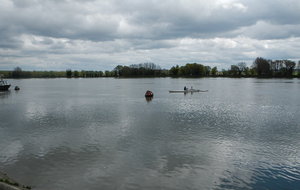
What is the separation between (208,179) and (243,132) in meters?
13.7

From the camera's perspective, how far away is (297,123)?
109 feet

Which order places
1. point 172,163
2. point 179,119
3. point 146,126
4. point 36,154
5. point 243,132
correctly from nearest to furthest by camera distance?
point 172,163 → point 36,154 → point 243,132 → point 146,126 → point 179,119

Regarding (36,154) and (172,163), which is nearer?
(172,163)

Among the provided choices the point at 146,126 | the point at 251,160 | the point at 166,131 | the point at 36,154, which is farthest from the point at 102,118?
the point at 251,160

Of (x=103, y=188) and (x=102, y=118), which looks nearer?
(x=103, y=188)

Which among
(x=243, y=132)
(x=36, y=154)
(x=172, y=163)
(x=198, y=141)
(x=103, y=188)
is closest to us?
(x=103, y=188)

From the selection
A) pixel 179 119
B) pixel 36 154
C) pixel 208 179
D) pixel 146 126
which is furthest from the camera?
pixel 179 119

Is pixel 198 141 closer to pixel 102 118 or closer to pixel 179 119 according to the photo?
pixel 179 119

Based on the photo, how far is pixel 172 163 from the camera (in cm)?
1898

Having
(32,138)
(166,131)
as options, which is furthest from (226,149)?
(32,138)

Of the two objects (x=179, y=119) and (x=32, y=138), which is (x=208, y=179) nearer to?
(x=32, y=138)

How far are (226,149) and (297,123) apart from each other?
1597cm

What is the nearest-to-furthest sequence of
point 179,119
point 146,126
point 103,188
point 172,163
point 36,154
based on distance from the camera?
point 103,188, point 172,163, point 36,154, point 146,126, point 179,119

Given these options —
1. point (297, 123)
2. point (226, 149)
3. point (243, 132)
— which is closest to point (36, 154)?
point (226, 149)
